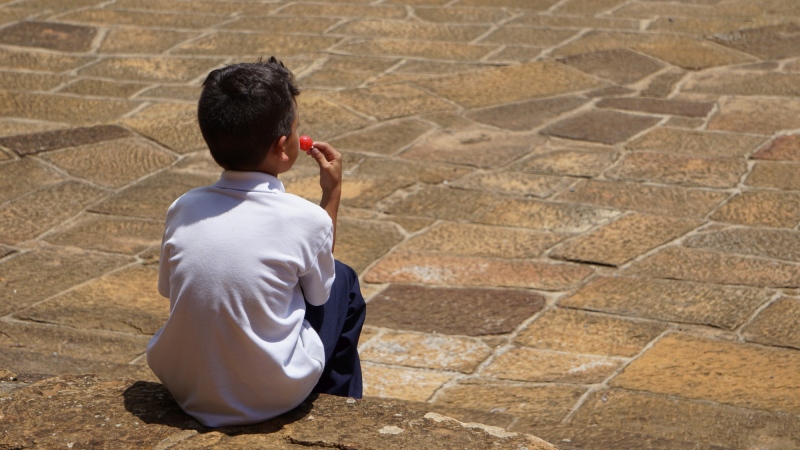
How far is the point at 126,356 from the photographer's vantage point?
315 cm

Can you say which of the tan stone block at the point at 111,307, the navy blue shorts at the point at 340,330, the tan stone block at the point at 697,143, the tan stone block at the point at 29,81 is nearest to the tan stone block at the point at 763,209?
the tan stone block at the point at 697,143

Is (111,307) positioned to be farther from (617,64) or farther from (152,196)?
(617,64)

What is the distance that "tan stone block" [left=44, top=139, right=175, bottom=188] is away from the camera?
15.6 feet

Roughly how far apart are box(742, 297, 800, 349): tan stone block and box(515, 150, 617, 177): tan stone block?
1.37m

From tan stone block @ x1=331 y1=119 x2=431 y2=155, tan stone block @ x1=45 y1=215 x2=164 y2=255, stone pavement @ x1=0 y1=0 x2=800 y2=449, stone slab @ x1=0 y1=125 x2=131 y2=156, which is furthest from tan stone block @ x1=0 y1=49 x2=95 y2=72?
tan stone block @ x1=45 y1=215 x2=164 y2=255

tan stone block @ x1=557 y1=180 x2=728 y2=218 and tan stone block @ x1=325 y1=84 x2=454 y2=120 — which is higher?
tan stone block @ x1=325 y1=84 x2=454 y2=120

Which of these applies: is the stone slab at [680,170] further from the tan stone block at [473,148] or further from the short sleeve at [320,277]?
the short sleeve at [320,277]

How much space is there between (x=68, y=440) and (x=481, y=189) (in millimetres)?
2841

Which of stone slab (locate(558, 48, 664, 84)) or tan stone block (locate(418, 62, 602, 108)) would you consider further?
stone slab (locate(558, 48, 664, 84))

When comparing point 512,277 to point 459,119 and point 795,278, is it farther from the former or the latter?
point 459,119

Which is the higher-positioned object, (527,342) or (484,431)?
(484,431)

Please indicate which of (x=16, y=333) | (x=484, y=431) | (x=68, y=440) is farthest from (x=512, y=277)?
(x=68, y=440)

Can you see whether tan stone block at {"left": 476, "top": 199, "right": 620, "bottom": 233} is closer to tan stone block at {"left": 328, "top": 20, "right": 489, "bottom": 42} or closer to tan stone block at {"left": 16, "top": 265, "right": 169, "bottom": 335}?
tan stone block at {"left": 16, "top": 265, "right": 169, "bottom": 335}

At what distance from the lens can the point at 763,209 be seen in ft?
13.8
